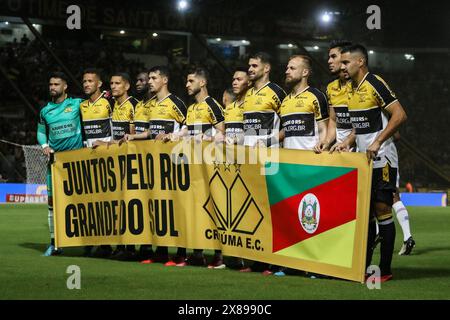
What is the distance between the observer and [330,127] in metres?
9.03

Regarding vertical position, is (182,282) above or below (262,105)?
below

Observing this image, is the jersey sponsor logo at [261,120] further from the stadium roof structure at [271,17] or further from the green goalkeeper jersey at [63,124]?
the stadium roof structure at [271,17]

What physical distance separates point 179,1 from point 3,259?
31.9m

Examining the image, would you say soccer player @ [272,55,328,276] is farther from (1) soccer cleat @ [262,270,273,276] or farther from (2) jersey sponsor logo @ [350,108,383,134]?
(2) jersey sponsor logo @ [350,108,383,134]

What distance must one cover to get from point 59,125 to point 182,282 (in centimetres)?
423

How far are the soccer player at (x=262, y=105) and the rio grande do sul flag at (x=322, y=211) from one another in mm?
850

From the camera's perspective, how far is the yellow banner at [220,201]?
26.6 ft

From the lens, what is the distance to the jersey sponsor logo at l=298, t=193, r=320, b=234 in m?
8.30

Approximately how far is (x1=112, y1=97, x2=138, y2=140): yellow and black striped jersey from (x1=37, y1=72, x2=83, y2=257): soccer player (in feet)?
1.87

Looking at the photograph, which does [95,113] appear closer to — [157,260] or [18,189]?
[157,260]

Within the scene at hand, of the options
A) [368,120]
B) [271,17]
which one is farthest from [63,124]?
[271,17]

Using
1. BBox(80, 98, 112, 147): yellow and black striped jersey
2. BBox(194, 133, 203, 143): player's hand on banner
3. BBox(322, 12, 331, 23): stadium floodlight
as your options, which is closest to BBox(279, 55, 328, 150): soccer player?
BBox(194, 133, 203, 143): player's hand on banner

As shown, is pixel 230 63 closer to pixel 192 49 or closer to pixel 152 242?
pixel 192 49

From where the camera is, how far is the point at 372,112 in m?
8.30
